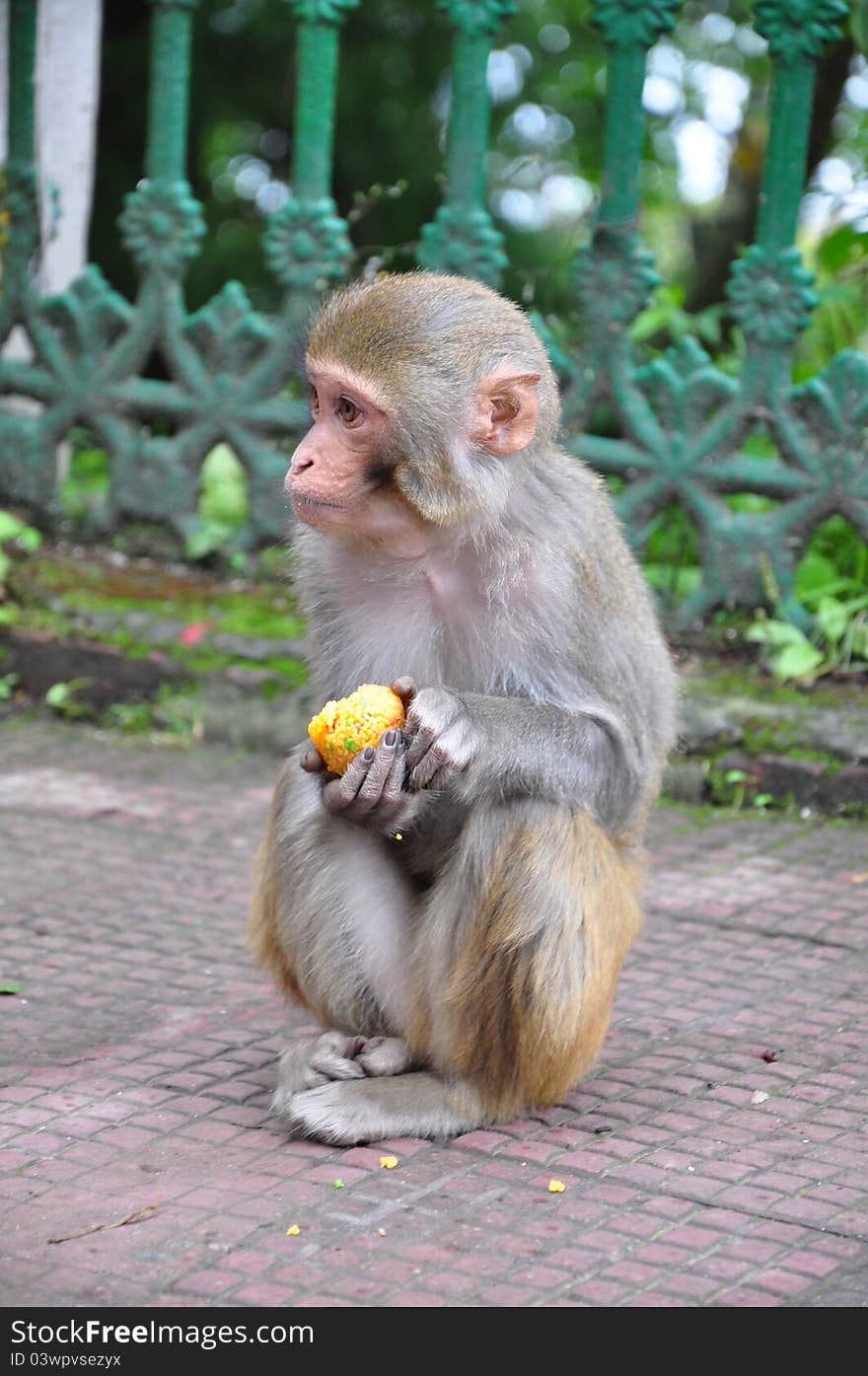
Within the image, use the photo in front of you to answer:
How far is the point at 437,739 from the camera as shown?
11.2 feet

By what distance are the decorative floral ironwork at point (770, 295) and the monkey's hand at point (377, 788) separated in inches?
123

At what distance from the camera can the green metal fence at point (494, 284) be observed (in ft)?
20.0

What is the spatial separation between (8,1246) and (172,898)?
1.95m

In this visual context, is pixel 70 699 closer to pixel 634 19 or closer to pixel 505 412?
pixel 634 19

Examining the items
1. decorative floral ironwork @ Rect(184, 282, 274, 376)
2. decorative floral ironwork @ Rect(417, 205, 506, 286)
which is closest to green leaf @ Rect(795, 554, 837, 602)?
decorative floral ironwork @ Rect(417, 205, 506, 286)

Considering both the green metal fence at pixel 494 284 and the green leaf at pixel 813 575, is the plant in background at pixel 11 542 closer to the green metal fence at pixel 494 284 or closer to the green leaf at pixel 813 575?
the green metal fence at pixel 494 284

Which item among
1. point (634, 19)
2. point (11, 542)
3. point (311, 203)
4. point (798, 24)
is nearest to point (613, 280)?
point (634, 19)

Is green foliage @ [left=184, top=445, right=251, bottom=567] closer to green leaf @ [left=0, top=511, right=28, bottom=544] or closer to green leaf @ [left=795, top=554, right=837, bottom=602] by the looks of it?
green leaf @ [left=0, top=511, right=28, bottom=544]

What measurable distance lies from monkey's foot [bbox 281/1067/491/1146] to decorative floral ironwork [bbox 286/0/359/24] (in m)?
4.17

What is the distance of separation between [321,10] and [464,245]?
95 cm

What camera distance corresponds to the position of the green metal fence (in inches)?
240

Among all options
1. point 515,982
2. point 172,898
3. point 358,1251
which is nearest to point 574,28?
point 172,898

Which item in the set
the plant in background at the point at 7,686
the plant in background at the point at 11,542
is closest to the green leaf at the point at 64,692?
the plant in background at the point at 7,686

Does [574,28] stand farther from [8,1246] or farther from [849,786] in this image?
[8,1246]
